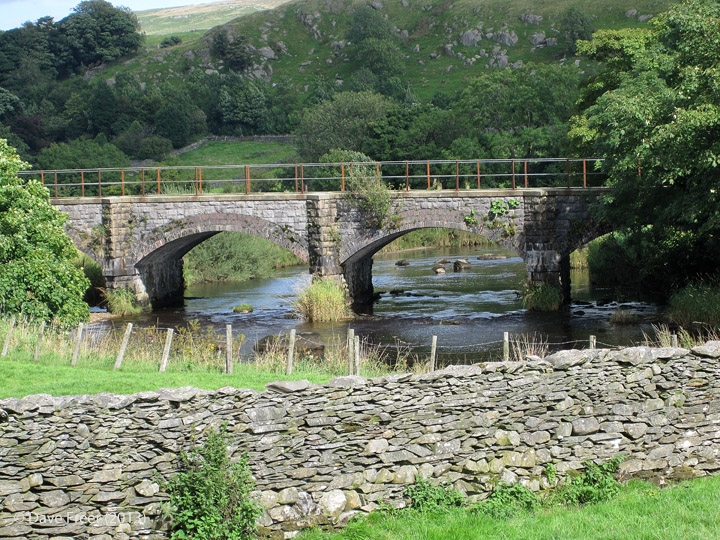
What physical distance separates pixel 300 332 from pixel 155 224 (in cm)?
858

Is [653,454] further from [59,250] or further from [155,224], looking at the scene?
[155,224]

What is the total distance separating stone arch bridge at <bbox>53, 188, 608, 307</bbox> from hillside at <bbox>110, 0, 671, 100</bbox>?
5626cm

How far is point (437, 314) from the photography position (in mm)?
30672

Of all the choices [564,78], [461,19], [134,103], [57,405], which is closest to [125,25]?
[134,103]

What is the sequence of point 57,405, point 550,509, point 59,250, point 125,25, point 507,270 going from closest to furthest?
point 57,405
point 550,509
point 59,250
point 507,270
point 125,25

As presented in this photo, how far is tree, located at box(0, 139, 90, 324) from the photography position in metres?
21.8

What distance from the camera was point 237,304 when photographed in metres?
34.7

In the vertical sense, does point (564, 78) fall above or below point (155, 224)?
above

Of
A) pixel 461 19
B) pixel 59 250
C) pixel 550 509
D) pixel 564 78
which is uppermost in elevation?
pixel 461 19

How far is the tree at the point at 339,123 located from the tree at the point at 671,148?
3205cm

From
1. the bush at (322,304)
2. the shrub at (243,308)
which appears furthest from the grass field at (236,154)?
the bush at (322,304)

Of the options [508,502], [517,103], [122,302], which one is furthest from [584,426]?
[517,103]

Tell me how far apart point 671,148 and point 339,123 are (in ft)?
142

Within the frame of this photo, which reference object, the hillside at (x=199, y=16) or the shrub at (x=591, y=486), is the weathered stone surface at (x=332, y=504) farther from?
the hillside at (x=199, y=16)
